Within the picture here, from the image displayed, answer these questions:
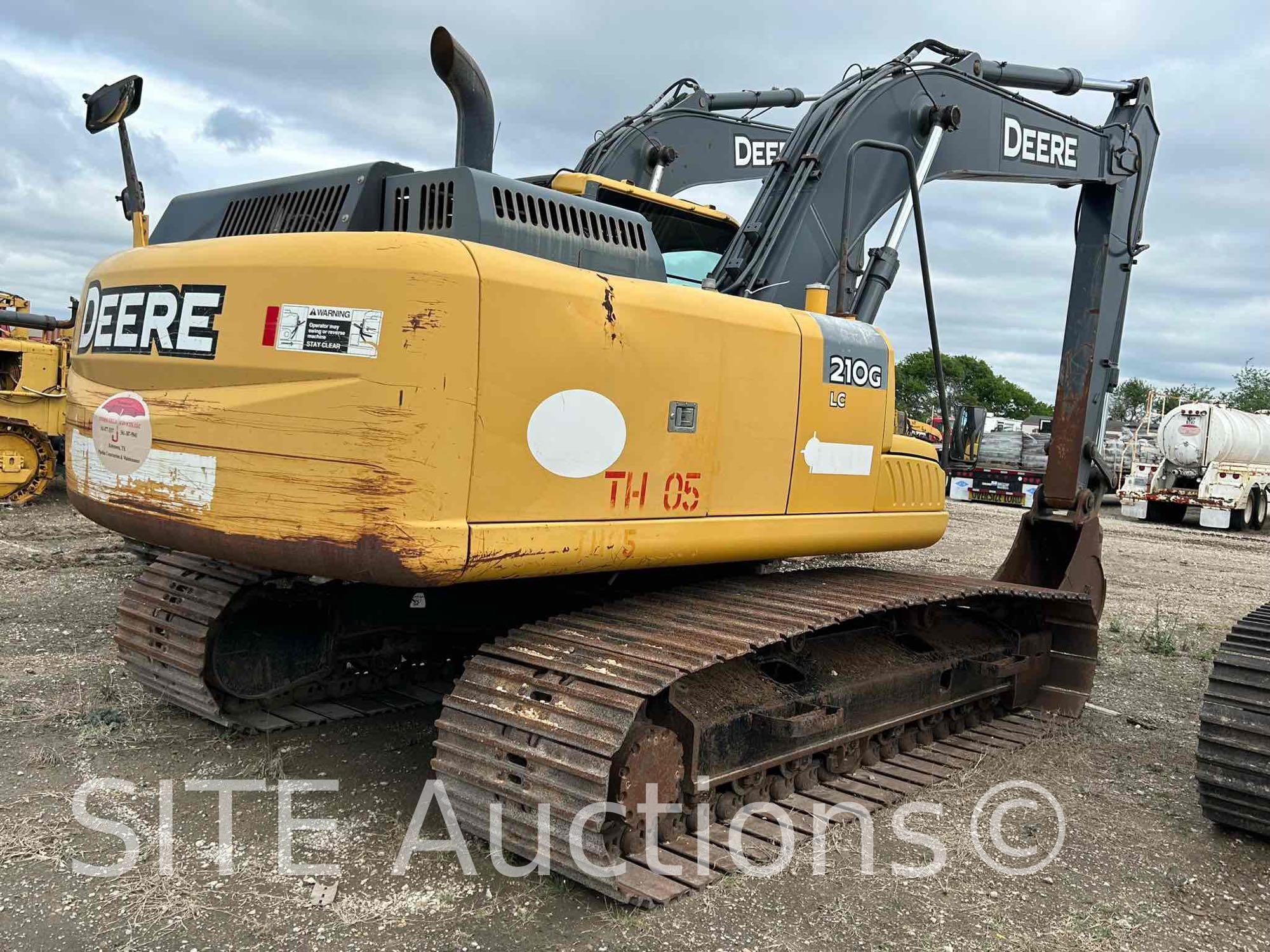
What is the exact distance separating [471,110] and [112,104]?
1.77 m

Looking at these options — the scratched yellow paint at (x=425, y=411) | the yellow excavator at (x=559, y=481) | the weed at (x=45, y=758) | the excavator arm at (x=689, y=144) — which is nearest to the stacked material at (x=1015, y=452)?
the excavator arm at (x=689, y=144)

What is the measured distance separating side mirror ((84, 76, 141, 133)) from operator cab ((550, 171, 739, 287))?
5.76 ft

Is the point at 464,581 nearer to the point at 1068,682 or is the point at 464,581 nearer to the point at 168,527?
the point at 168,527

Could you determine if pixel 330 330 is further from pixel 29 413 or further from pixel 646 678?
pixel 29 413

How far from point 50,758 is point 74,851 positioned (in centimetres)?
95

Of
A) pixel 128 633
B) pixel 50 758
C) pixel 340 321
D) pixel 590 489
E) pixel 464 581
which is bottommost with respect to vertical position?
pixel 50 758

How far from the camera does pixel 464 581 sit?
125 inches

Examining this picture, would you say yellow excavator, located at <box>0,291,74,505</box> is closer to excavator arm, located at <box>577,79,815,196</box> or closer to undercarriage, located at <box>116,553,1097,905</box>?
excavator arm, located at <box>577,79,815,196</box>

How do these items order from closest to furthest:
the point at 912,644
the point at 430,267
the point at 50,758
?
the point at 430,267
the point at 50,758
the point at 912,644

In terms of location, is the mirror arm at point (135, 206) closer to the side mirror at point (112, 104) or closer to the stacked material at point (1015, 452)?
the side mirror at point (112, 104)

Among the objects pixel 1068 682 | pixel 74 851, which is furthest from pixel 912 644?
pixel 74 851

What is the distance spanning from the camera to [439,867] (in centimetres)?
347

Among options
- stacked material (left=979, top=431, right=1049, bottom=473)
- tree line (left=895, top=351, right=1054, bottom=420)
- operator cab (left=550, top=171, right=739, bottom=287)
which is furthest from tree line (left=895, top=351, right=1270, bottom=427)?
operator cab (left=550, top=171, right=739, bottom=287)

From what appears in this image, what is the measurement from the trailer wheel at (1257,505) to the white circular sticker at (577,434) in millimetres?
21589
